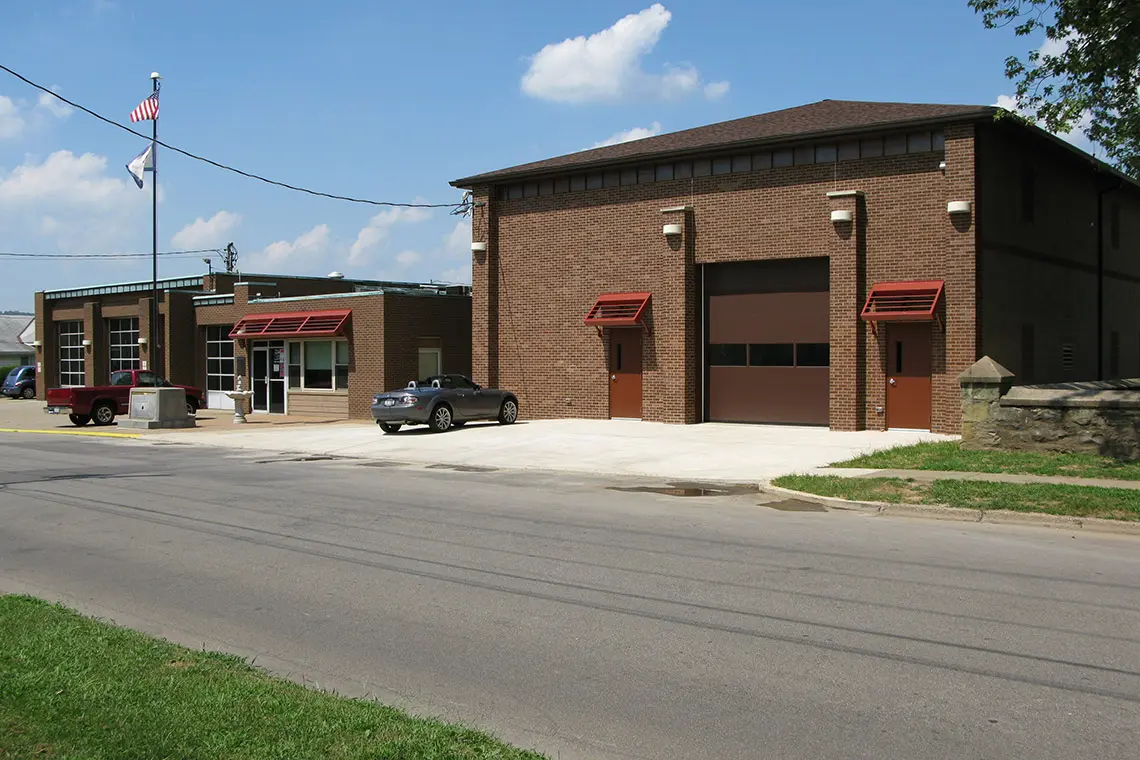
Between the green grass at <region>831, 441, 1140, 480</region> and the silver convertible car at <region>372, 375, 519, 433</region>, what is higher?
Answer: the silver convertible car at <region>372, 375, 519, 433</region>

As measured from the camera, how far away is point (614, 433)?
25.6m

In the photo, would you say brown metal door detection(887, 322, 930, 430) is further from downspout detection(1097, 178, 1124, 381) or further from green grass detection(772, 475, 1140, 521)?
downspout detection(1097, 178, 1124, 381)

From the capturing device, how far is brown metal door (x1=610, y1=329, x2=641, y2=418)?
28734mm

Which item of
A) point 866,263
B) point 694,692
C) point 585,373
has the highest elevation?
point 866,263

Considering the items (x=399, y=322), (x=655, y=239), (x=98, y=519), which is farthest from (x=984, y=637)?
(x=399, y=322)

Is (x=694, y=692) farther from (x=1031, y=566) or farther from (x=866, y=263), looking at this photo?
(x=866, y=263)

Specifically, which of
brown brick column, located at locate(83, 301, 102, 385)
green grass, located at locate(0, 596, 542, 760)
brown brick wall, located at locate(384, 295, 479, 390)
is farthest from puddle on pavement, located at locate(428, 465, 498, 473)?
brown brick column, located at locate(83, 301, 102, 385)

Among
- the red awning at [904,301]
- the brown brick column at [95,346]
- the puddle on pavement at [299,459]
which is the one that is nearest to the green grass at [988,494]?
the red awning at [904,301]

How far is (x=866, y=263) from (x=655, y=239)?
5855mm

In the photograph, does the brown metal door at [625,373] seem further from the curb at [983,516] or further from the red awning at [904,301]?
the curb at [983,516]

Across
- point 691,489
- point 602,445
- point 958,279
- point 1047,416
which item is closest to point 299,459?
point 602,445

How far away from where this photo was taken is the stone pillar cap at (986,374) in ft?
61.2

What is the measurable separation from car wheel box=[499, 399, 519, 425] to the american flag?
15.5 meters

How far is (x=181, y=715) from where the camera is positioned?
5.11 meters
